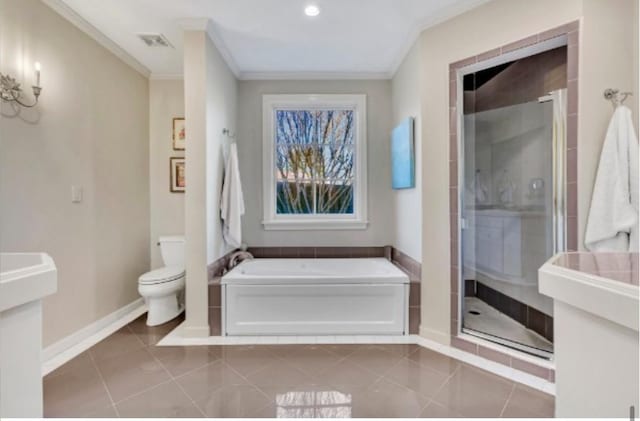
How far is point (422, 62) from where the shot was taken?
95.8 inches

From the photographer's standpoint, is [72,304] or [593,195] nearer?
[593,195]

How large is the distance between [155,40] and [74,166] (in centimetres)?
125

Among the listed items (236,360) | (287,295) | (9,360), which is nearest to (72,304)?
(236,360)

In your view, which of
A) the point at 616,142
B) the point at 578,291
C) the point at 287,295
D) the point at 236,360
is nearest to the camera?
the point at 578,291

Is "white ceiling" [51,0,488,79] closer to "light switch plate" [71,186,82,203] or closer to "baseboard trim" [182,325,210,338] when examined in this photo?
"light switch plate" [71,186,82,203]

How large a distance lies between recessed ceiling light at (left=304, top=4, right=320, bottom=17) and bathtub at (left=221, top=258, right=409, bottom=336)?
6.63ft

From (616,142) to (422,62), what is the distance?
A: 136 centimetres

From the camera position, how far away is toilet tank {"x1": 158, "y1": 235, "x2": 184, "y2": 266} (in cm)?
307

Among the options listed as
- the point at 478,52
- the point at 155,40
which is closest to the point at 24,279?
the point at 155,40

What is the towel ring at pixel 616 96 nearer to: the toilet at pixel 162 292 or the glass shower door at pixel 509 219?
the glass shower door at pixel 509 219

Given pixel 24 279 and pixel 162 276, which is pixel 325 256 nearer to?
Result: pixel 162 276

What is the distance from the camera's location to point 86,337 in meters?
2.46

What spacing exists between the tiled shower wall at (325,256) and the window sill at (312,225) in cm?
22

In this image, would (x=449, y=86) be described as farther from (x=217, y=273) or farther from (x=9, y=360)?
(x=9, y=360)
